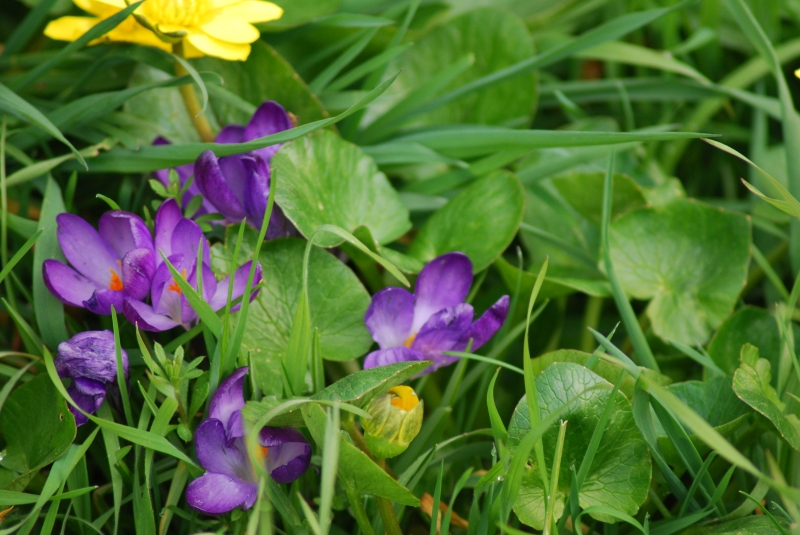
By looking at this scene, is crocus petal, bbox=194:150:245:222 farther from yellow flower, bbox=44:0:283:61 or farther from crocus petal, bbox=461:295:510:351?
crocus petal, bbox=461:295:510:351

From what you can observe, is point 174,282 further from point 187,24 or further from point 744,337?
point 744,337

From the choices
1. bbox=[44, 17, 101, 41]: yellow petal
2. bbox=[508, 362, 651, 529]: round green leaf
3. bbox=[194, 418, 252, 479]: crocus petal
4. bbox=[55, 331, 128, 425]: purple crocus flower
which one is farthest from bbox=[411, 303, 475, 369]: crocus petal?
bbox=[44, 17, 101, 41]: yellow petal

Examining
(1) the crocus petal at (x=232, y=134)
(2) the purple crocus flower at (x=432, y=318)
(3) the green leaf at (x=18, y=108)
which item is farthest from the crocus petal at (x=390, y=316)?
(3) the green leaf at (x=18, y=108)

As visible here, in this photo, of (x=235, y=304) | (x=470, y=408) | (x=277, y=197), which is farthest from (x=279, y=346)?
(x=470, y=408)

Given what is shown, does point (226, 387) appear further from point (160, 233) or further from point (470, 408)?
point (470, 408)

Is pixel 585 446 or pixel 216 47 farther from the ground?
pixel 216 47

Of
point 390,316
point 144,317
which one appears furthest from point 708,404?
point 144,317
